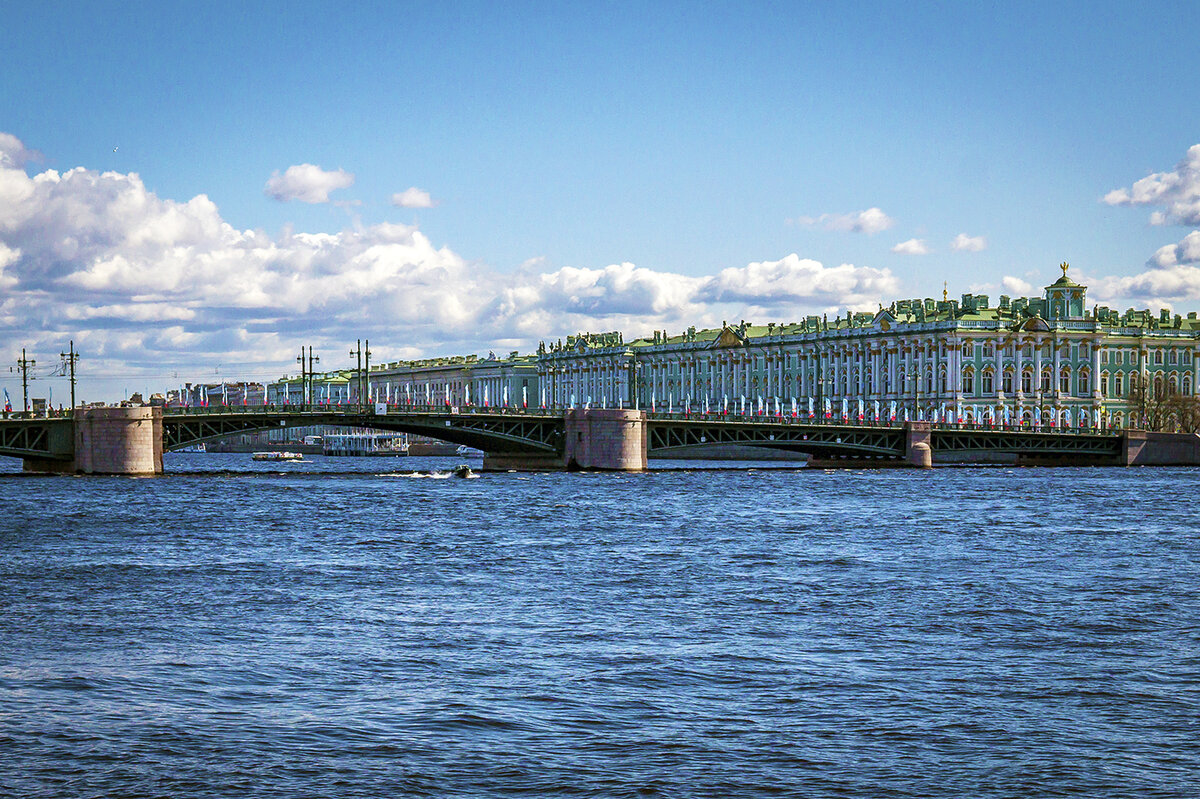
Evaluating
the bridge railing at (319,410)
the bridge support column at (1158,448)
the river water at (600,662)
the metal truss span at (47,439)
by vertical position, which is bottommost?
the bridge support column at (1158,448)

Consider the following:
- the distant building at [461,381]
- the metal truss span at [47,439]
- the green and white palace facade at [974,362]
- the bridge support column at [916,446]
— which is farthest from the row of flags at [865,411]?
the metal truss span at [47,439]

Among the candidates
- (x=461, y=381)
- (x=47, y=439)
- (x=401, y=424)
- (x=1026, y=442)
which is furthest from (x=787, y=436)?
(x=461, y=381)

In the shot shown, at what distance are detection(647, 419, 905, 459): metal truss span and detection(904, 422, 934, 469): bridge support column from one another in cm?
33

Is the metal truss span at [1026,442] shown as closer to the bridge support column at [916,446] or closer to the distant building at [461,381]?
the bridge support column at [916,446]

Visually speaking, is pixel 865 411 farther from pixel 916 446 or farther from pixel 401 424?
pixel 401 424

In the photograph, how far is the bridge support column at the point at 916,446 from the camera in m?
83.0

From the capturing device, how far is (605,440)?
241ft

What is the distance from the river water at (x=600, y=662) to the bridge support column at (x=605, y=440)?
3381 cm

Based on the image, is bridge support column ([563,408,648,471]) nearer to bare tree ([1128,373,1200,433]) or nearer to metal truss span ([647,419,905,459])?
metal truss span ([647,419,905,459])

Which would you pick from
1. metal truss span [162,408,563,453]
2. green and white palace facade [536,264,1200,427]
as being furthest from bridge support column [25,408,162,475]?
green and white palace facade [536,264,1200,427]

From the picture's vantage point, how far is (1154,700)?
16078 mm

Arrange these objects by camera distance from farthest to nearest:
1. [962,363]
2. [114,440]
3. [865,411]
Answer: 1. [865,411]
2. [962,363]
3. [114,440]

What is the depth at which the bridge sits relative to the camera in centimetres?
6700

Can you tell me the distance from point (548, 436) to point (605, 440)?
10.8 ft
